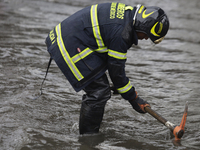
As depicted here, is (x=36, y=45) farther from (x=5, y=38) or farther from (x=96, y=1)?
(x=96, y=1)

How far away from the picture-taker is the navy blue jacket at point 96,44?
298 centimetres

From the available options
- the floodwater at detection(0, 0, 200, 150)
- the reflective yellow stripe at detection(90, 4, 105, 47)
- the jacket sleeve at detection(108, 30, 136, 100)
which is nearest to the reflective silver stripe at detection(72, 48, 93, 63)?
the reflective yellow stripe at detection(90, 4, 105, 47)

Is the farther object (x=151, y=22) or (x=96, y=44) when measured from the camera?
(x=96, y=44)

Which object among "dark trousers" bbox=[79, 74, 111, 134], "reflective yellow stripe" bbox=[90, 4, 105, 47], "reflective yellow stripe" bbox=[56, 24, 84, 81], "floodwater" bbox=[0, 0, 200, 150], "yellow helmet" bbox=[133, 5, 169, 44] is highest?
"yellow helmet" bbox=[133, 5, 169, 44]

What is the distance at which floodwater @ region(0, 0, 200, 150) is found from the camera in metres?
3.33

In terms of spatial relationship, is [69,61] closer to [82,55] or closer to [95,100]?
[82,55]

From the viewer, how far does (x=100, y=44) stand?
3.10 m

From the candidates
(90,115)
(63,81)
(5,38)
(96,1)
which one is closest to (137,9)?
(90,115)

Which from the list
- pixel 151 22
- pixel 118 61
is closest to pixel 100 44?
pixel 118 61

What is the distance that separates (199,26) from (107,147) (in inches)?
329

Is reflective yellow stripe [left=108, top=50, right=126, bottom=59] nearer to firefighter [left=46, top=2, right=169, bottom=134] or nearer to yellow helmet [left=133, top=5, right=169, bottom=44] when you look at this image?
firefighter [left=46, top=2, right=169, bottom=134]

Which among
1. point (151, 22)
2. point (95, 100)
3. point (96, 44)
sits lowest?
point (95, 100)

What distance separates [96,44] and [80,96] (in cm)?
169

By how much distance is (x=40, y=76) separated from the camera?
521cm
